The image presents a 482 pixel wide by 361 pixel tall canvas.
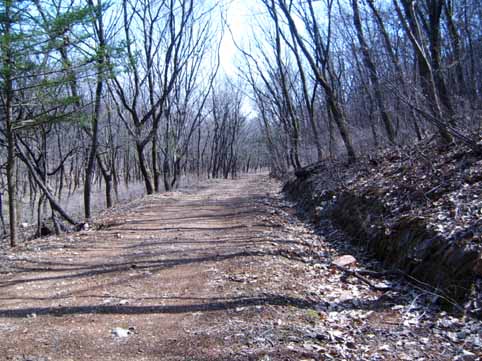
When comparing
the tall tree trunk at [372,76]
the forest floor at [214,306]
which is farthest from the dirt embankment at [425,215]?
the tall tree trunk at [372,76]

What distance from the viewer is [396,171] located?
340 inches

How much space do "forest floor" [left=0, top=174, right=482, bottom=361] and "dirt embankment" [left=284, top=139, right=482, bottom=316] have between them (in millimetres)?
313

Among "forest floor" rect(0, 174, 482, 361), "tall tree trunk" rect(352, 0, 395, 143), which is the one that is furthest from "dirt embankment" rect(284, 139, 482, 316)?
"tall tree trunk" rect(352, 0, 395, 143)

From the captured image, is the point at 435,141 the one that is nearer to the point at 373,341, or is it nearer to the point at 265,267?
the point at 265,267

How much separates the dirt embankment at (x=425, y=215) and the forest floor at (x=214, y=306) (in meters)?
0.31

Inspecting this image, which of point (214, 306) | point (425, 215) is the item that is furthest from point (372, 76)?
point (214, 306)

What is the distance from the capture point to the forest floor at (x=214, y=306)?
3496 millimetres

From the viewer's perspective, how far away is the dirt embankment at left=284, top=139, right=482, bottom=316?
420cm

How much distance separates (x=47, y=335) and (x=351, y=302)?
325 cm

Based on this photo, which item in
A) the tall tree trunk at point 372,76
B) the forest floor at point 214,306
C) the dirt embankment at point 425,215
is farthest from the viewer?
the tall tree trunk at point 372,76

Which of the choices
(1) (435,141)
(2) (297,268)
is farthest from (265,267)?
Answer: (1) (435,141)

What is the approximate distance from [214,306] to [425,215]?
10.6 ft

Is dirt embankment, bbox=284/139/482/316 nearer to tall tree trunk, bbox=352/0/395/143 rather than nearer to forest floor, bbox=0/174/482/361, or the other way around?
forest floor, bbox=0/174/482/361

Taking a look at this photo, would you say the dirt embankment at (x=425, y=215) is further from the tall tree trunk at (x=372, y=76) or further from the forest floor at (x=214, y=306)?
the tall tree trunk at (x=372, y=76)
